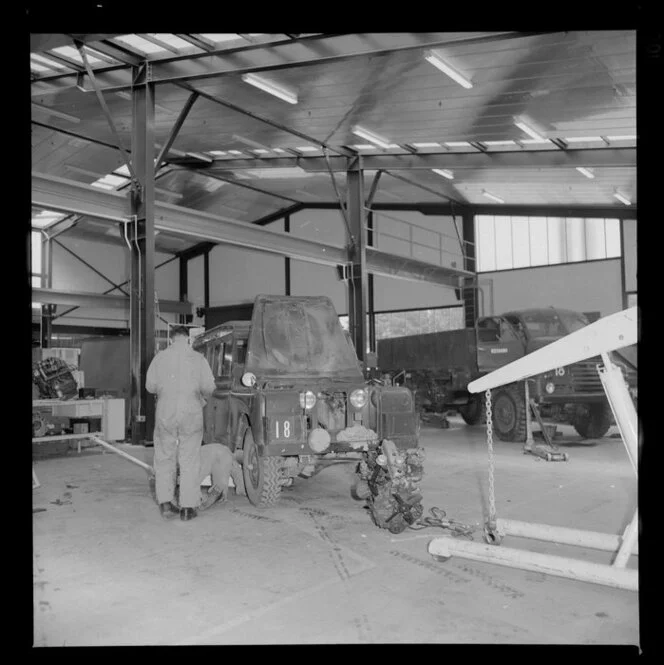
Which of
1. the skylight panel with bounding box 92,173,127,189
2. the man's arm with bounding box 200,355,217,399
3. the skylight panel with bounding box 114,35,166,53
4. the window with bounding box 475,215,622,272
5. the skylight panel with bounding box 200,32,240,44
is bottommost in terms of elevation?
the man's arm with bounding box 200,355,217,399

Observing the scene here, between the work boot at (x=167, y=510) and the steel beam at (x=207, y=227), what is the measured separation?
239 inches

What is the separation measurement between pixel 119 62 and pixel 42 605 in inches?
376

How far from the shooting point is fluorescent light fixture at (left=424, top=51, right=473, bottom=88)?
931 cm

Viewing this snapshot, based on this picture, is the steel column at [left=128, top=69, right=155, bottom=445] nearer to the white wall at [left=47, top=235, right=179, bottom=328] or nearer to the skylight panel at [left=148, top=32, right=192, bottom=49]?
the skylight panel at [left=148, top=32, right=192, bottom=49]

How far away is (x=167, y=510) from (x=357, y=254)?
10462 mm

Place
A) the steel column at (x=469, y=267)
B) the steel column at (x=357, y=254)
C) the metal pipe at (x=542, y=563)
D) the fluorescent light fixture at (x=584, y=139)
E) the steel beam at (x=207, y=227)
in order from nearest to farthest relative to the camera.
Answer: the metal pipe at (x=542, y=563) → the steel beam at (x=207, y=227) → the fluorescent light fixture at (x=584, y=139) → the steel column at (x=357, y=254) → the steel column at (x=469, y=267)

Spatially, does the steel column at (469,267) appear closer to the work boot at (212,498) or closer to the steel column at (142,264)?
the steel column at (142,264)

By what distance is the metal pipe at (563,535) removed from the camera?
436 cm

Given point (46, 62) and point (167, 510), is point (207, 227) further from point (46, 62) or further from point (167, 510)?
point (167, 510)

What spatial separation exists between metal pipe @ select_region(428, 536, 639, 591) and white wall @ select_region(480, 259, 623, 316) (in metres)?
14.6

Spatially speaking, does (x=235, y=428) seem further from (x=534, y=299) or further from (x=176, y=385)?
(x=534, y=299)

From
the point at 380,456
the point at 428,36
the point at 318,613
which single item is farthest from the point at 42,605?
the point at 428,36

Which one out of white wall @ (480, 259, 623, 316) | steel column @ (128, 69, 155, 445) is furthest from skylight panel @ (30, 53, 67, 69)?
white wall @ (480, 259, 623, 316)

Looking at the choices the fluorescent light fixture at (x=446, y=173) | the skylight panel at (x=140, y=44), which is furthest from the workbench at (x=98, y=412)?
the fluorescent light fixture at (x=446, y=173)
